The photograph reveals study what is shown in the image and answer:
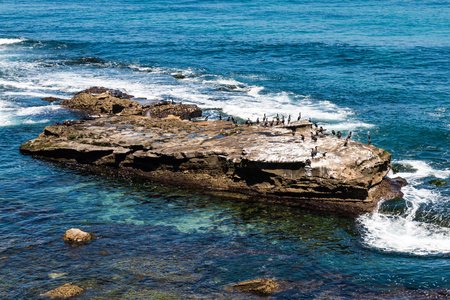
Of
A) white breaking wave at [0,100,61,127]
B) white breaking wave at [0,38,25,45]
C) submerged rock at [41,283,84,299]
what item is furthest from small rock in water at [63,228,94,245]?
white breaking wave at [0,38,25,45]

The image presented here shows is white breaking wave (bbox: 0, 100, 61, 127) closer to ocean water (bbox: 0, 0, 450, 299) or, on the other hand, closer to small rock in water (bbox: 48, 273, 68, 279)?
ocean water (bbox: 0, 0, 450, 299)

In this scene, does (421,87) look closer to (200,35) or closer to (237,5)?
(200,35)

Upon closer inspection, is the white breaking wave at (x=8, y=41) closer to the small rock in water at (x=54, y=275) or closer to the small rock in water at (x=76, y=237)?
the small rock in water at (x=76, y=237)

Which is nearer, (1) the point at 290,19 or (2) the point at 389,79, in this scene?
(2) the point at 389,79

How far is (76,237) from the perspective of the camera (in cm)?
2595

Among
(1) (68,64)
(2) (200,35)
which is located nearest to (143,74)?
(1) (68,64)

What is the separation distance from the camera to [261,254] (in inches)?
990

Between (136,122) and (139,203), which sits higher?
(136,122)

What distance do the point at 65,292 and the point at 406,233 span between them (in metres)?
18.9

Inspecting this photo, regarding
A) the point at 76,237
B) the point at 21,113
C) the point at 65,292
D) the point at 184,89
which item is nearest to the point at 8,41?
the point at 21,113

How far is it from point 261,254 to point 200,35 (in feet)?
228

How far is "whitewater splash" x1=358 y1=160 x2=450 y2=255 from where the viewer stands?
85.7ft

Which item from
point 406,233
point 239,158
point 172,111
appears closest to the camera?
point 406,233

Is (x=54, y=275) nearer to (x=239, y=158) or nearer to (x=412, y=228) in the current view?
(x=239, y=158)
